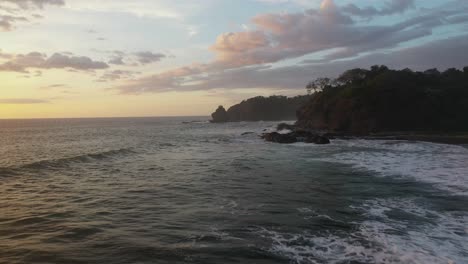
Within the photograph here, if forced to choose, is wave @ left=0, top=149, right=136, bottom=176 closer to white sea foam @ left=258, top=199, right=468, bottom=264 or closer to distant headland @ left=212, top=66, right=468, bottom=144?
white sea foam @ left=258, top=199, right=468, bottom=264

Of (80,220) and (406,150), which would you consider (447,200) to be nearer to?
(80,220)

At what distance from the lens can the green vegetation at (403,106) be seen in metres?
69.9

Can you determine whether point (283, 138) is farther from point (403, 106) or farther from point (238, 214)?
point (238, 214)

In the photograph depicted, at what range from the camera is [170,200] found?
64.0 feet

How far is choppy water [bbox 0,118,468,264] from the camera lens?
1161 centimetres

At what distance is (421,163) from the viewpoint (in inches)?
1268

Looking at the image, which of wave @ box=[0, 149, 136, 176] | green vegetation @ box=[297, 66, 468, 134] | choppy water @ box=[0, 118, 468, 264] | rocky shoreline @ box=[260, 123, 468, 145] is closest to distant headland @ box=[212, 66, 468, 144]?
green vegetation @ box=[297, 66, 468, 134]

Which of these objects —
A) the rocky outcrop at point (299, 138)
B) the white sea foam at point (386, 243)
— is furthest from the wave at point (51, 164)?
the rocky outcrop at point (299, 138)

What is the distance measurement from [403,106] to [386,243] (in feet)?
220

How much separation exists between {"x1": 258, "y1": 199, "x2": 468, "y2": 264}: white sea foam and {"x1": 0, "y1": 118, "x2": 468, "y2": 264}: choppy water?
0.03 m

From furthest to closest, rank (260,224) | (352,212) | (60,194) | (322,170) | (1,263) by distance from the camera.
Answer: (322,170), (60,194), (352,212), (260,224), (1,263)

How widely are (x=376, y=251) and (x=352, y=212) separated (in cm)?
523

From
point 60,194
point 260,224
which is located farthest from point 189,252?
point 60,194

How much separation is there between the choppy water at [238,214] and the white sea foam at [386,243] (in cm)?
3
